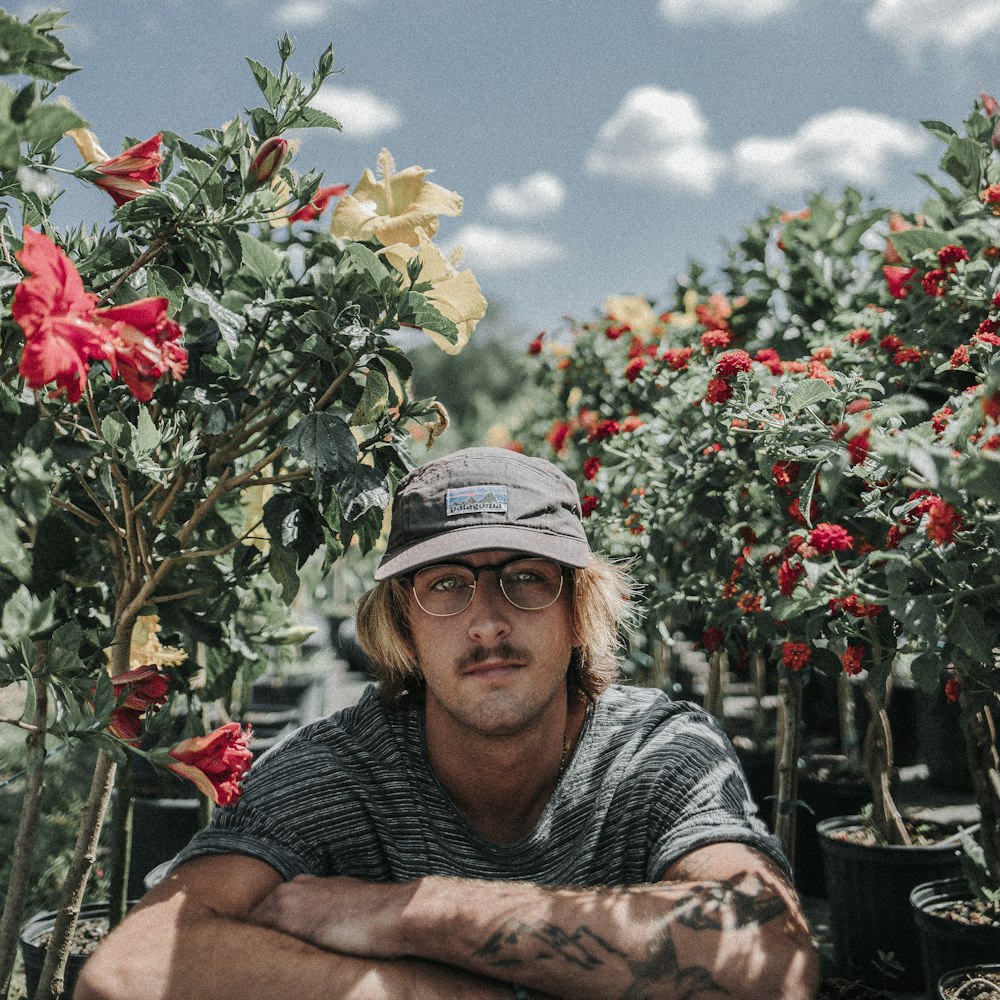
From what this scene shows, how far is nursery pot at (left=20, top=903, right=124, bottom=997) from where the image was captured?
8.07 feet

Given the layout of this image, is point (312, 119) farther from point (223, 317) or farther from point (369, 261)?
point (223, 317)

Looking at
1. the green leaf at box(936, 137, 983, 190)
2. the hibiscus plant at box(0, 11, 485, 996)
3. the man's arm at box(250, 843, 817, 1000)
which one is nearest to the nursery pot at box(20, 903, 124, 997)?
the hibiscus plant at box(0, 11, 485, 996)

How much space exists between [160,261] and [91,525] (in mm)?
564

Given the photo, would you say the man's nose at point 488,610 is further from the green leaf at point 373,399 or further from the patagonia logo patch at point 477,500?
the green leaf at point 373,399

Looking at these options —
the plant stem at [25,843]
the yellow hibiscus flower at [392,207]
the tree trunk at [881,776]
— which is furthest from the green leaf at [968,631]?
the plant stem at [25,843]

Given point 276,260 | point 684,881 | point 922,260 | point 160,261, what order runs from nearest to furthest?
point 684,881 → point 160,261 → point 276,260 → point 922,260

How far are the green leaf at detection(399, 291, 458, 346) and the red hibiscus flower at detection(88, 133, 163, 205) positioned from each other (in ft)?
1.31

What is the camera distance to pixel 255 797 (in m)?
1.64

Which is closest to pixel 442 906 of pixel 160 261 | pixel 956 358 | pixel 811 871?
pixel 160 261

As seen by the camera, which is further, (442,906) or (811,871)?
(811,871)

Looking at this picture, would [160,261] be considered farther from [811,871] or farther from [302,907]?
[811,871]

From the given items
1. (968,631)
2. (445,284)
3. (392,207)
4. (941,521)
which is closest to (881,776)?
(968,631)

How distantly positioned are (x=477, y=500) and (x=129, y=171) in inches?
28.7

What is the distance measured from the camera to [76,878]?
1865 millimetres
